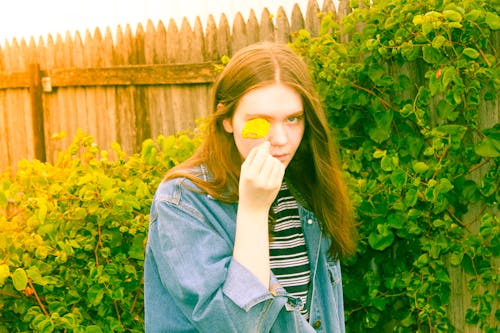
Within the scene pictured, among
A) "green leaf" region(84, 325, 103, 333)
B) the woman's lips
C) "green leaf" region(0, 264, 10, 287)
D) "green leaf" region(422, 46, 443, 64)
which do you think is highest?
"green leaf" region(422, 46, 443, 64)

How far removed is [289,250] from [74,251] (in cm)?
131

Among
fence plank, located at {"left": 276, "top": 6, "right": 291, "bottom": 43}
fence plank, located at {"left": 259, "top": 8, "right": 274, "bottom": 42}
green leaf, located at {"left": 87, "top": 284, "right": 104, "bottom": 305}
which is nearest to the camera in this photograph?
green leaf, located at {"left": 87, "top": 284, "right": 104, "bottom": 305}

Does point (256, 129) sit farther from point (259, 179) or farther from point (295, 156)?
point (295, 156)

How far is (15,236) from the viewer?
298 centimetres

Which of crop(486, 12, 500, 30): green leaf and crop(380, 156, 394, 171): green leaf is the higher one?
crop(486, 12, 500, 30): green leaf

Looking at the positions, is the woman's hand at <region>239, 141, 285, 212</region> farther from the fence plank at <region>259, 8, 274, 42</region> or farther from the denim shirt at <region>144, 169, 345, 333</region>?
the fence plank at <region>259, 8, 274, 42</region>

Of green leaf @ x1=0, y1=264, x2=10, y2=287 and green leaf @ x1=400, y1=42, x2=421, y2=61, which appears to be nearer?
green leaf @ x1=0, y1=264, x2=10, y2=287

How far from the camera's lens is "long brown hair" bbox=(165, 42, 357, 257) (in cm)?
189

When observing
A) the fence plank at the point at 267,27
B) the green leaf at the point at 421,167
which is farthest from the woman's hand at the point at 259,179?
the fence plank at the point at 267,27

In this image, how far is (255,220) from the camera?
1.69 meters

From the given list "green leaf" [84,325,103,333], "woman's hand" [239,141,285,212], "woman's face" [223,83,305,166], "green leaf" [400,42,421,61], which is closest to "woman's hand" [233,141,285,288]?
"woman's hand" [239,141,285,212]

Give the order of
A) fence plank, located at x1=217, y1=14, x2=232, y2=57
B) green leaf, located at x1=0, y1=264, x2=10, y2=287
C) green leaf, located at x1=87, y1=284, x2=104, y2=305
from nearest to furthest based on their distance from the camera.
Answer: green leaf, located at x1=0, y1=264, x2=10, y2=287 → green leaf, located at x1=87, y1=284, x2=104, y2=305 → fence plank, located at x1=217, y1=14, x2=232, y2=57

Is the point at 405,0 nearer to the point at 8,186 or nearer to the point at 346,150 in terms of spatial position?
the point at 346,150

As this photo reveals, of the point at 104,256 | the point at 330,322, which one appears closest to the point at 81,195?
the point at 104,256
